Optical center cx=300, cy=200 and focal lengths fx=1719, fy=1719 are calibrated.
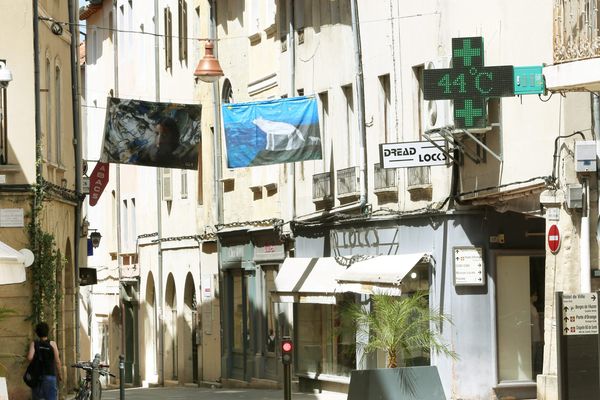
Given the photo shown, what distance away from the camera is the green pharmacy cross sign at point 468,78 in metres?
24.7

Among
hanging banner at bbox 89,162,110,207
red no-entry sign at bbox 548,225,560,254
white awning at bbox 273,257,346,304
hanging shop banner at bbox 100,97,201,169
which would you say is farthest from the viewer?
hanging banner at bbox 89,162,110,207

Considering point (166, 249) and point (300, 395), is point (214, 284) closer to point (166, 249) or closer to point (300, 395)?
point (166, 249)

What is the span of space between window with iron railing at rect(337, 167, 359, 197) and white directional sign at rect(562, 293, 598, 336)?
12203 millimetres

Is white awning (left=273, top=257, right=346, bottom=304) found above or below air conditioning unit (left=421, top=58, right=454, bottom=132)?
below

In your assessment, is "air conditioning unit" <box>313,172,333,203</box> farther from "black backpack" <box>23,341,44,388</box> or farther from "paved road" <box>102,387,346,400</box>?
"black backpack" <box>23,341,44,388</box>

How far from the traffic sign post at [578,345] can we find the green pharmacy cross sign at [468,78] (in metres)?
4.53

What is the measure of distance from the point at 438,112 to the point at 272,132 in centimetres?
379

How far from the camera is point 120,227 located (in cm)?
5516

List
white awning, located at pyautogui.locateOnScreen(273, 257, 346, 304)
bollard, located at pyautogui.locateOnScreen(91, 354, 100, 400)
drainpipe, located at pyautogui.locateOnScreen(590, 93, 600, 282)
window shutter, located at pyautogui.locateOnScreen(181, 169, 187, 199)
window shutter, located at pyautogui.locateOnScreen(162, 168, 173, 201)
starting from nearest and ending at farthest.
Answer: drainpipe, located at pyautogui.locateOnScreen(590, 93, 600, 282) < bollard, located at pyautogui.locateOnScreen(91, 354, 100, 400) < white awning, located at pyautogui.locateOnScreen(273, 257, 346, 304) < window shutter, located at pyautogui.locateOnScreen(181, 169, 187, 199) < window shutter, located at pyautogui.locateOnScreen(162, 168, 173, 201)

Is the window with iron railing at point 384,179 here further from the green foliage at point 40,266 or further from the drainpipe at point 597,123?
the drainpipe at point 597,123

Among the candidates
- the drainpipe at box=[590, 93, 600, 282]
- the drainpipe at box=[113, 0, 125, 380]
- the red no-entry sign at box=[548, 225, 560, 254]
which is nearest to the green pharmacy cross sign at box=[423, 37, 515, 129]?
the drainpipe at box=[590, 93, 600, 282]

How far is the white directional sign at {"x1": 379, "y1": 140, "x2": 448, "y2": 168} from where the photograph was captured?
28.2 m

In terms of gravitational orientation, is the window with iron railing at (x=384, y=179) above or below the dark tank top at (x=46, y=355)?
above

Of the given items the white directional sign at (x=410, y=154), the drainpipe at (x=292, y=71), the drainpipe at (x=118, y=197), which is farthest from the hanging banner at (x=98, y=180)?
the drainpipe at (x=118, y=197)
